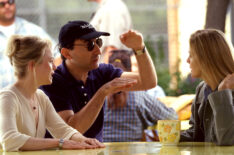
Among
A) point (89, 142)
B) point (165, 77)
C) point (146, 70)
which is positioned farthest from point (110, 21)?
point (89, 142)

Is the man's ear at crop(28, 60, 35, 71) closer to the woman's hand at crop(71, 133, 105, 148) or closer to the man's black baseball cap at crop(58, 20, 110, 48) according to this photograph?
the woman's hand at crop(71, 133, 105, 148)

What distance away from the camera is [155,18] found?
8.09m

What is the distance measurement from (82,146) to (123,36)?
2.67 ft

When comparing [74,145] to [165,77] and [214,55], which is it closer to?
[214,55]

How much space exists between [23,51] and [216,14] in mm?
4009

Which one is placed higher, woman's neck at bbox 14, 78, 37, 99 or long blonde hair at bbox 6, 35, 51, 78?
long blonde hair at bbox 6, 35, 51, 78

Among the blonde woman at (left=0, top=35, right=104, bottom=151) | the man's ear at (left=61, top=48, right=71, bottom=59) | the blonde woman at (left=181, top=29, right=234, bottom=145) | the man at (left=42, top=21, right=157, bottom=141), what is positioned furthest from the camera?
the man's ear at (left=61, top=48, right=71, bottom=59)

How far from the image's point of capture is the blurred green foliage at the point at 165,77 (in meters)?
6.87

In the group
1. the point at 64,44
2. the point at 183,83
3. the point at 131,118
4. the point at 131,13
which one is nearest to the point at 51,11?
the point at 131,13

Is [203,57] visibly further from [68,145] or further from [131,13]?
[131,13]

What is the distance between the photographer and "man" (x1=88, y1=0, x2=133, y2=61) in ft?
22.6

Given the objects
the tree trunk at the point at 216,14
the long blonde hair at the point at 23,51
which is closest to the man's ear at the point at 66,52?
the long blonde hair at the point at 23,51

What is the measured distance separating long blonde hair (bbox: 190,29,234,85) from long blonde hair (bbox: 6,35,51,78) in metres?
0.69

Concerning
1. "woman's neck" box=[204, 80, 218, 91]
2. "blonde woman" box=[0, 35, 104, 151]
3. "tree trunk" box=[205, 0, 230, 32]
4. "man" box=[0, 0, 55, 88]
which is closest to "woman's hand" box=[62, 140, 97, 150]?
"blonde woman" box=[0, 35, 104, 151]
